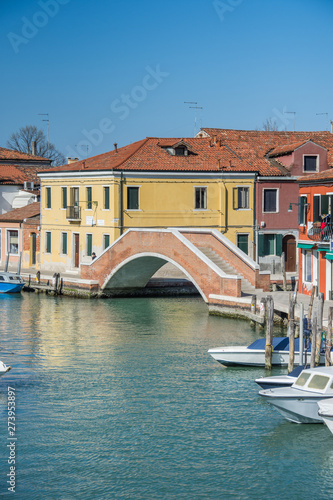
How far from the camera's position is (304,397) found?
1692 cm

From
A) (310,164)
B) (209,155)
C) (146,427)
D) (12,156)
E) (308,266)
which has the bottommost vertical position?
(146,427)

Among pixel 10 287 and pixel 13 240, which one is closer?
pixel 10 287

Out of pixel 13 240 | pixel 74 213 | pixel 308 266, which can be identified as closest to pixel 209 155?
pixel 74 213

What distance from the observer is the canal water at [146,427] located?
14.4 m

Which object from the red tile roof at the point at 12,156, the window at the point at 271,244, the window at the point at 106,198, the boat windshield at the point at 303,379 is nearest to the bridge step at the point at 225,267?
the window at the point at 106,198

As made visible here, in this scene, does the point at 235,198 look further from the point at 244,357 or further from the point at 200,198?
the point at 244,357

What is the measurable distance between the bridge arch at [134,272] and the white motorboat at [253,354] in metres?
11.8

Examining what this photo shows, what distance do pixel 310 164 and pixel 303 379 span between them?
Answer: 78.8 feet

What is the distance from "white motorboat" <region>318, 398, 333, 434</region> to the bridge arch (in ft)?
58.3

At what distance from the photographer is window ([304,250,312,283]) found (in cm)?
2947

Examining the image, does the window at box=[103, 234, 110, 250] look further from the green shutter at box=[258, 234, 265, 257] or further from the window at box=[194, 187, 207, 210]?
the green shutter at box=[258, 234, 265, 257]

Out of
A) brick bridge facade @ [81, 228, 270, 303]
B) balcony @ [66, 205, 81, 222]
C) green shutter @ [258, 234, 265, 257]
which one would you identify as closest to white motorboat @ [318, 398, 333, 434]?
brick bridge facade @ [81, 228, 270, 303]

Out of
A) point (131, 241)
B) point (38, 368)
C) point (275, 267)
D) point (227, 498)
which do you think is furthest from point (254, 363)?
point (275, 267)

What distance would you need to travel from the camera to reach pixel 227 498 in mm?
13828
